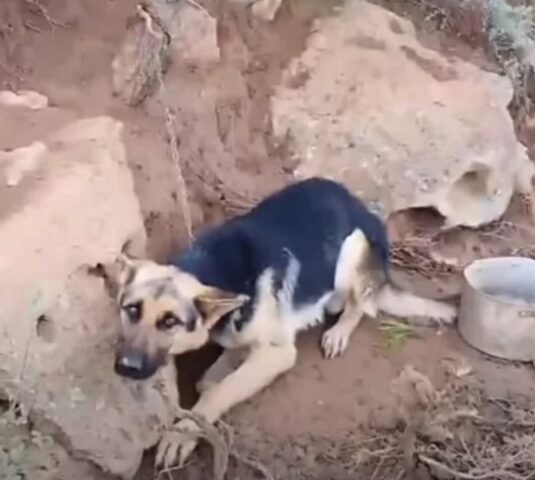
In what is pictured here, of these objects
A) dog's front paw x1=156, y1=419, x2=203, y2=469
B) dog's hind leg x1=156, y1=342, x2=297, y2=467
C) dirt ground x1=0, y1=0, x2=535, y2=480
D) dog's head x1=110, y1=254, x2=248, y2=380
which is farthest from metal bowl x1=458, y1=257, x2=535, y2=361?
dog's front paw x1=156, y1=419, x2=203, y2=469

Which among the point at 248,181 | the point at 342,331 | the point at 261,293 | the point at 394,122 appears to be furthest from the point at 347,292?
the point at 394,122

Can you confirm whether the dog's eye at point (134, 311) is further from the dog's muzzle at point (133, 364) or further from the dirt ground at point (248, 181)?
the dirt ground at point (248, 181)

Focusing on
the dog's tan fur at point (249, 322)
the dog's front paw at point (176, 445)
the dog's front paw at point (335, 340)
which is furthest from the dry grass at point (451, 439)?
the dog's front paw at point (176, 445)

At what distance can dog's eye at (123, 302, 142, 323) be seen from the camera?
2906mm

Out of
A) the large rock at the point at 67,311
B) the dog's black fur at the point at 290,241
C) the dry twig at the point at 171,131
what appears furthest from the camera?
the dry twig at the point at 171,131

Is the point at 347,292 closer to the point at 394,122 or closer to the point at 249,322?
the point at 249,322

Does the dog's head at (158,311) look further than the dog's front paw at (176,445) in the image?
No

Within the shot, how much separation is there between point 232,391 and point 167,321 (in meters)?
0.33

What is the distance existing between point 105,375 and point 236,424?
417mm

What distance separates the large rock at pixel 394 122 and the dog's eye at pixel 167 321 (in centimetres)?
119

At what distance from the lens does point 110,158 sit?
10.9 feet

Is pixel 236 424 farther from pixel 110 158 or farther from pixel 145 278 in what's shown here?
pixel 110 158

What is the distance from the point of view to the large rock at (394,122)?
4.10 m

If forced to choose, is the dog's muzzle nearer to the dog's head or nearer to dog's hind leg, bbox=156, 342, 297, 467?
the dog's head
